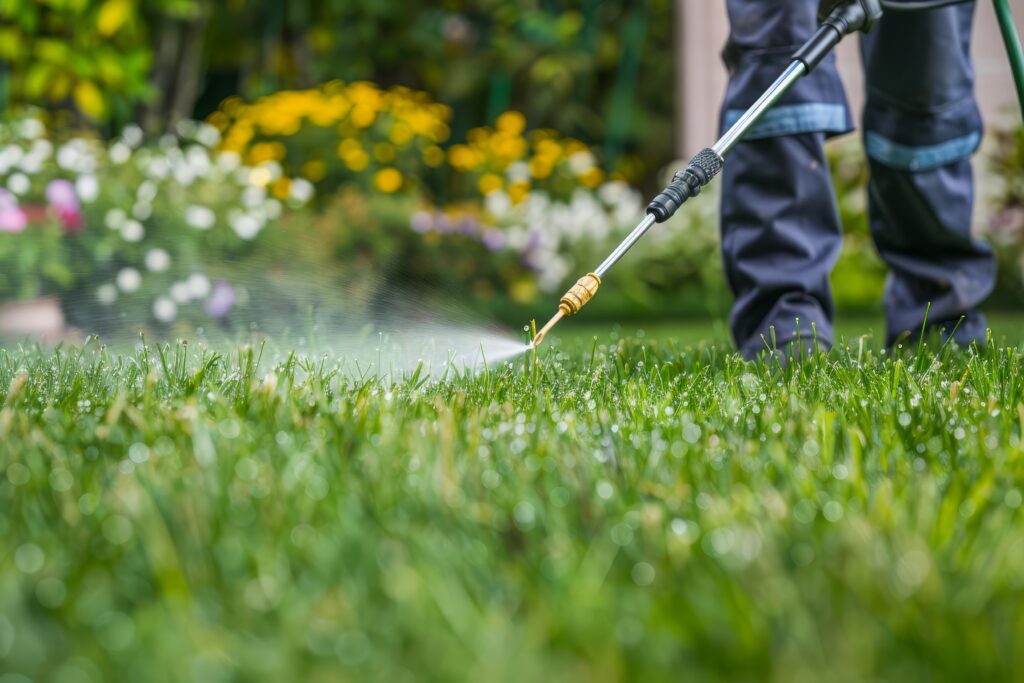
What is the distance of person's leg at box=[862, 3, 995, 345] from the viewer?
228 cm

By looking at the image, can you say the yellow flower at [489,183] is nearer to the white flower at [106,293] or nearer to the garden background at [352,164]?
the garden background at [352,164]

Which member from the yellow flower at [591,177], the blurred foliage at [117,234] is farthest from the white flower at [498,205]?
the blurred foliage at [117,234]

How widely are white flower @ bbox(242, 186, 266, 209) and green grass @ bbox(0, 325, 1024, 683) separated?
2.36 m

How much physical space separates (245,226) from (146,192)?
1.15 feet

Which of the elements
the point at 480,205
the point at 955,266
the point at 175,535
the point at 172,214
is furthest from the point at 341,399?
the point at 480,205

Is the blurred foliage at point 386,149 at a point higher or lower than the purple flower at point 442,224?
higher

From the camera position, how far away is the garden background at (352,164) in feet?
11.4

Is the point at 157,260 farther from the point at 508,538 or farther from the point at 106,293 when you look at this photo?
the point at 508,538

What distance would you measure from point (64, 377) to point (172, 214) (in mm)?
1947

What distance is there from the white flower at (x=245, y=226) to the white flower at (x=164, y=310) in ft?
1.11

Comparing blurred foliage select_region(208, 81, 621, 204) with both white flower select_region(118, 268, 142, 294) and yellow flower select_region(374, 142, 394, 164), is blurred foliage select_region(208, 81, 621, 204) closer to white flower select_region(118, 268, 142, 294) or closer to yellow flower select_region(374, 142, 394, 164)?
yellow flower select_region(374, 142, 394, 164)

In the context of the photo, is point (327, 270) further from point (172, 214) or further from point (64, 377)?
point (64, 377)

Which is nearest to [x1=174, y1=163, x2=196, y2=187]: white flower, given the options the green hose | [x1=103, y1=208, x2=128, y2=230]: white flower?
[x1=103, y1=208, x2=128, y2=230]: white flower

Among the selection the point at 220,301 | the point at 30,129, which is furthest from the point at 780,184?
the point at 30,129
